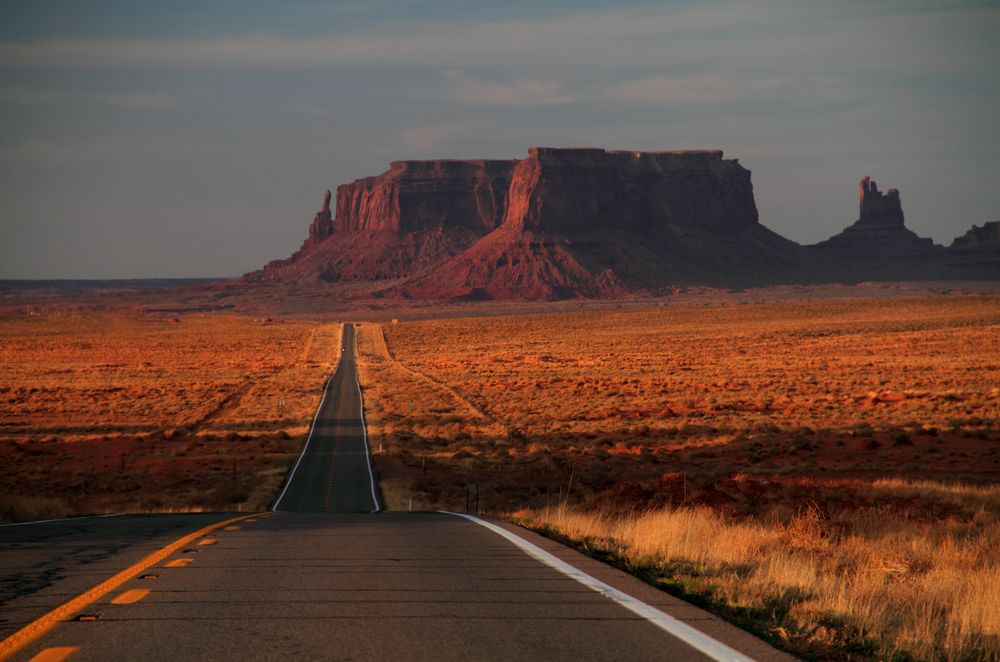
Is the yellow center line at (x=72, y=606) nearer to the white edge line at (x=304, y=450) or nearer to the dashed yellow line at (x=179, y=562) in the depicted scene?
the dashed yellow line at (x=179, y=562)

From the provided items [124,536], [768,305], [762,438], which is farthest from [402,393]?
[768,305]

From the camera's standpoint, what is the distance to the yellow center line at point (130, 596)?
6660mm

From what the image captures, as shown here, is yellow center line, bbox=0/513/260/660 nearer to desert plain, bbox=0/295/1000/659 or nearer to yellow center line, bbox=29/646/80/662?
yellow center line, bbox=29/646/80/662

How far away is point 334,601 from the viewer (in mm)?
6719

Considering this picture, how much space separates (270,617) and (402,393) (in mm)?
58328

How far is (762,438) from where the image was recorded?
3534 cm

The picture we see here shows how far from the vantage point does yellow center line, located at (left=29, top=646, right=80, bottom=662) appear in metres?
5.07

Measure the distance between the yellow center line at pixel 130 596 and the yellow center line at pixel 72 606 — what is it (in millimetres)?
134

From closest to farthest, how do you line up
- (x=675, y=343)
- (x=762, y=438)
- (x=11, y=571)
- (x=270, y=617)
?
(x=270, y=617) → (x=11, y=571) → (x=762, y=438) → (x=675, y=343)

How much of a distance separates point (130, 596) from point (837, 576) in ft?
19.3

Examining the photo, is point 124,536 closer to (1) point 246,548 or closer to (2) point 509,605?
(1) point 246,548

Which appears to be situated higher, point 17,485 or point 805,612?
point 805,612

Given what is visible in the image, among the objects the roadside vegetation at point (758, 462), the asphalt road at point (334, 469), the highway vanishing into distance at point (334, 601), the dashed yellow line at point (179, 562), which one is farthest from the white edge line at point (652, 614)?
the asphalt road at point (334, 469)

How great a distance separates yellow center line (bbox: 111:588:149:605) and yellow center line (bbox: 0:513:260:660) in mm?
134
